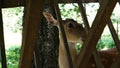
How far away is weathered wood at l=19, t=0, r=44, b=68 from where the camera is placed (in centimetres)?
82

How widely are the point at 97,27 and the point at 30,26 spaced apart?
22 cm

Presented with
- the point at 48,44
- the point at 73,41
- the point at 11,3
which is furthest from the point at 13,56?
the point at 11,3

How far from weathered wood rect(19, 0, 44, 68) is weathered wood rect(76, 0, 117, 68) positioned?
0.60ft

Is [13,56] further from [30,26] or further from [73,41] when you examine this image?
[30,26]

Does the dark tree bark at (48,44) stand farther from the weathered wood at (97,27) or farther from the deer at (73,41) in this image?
the weathered wood at (97,27)

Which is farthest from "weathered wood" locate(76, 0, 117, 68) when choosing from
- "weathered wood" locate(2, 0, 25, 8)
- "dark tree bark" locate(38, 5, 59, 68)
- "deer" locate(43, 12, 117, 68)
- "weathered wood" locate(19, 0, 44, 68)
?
"dark tree bark" locate(38, 5, 59, 68)

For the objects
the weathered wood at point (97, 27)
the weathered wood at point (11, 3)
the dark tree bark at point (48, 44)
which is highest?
the weathered wood at point (11, 3)

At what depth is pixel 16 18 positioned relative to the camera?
4.98 meters

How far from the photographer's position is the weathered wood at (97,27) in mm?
900

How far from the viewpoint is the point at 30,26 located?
2.94ft

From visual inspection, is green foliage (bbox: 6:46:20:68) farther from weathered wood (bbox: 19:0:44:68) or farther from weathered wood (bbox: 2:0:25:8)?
Result: weathered wood (bbox: 19:0:44:68)

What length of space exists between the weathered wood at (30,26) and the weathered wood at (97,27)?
Answer: 183mm

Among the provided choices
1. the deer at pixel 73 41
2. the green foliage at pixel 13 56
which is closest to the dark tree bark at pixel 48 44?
the deer at pixel 73 41

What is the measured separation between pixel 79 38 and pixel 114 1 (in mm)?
1485
